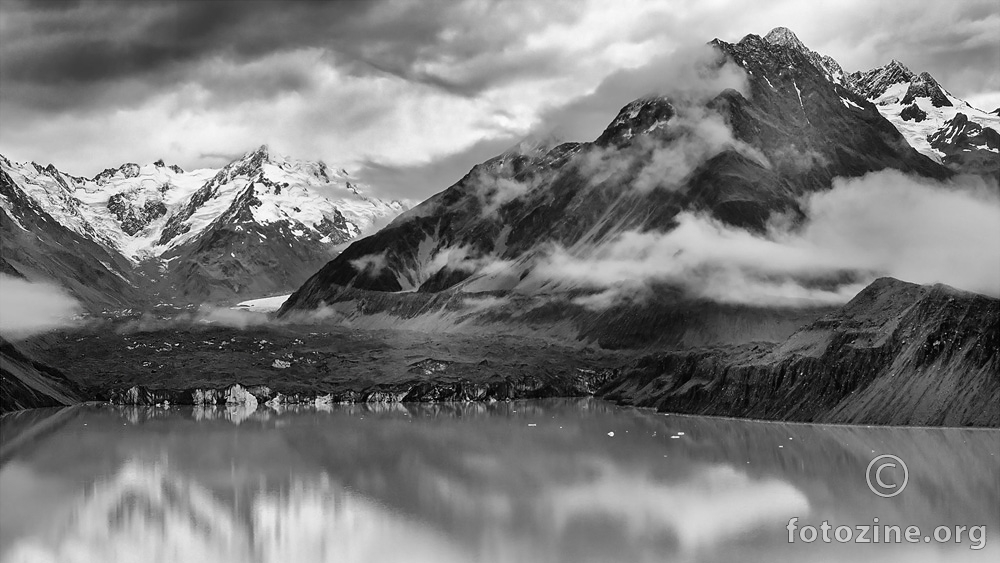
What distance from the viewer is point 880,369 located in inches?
4419

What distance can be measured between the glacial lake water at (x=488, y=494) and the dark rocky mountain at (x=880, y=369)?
230 inches

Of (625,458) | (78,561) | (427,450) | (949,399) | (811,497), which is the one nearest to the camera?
(78,561)

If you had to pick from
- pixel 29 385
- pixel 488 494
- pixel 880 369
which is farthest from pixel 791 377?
pixel 29 385

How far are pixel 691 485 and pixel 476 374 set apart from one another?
440 feet

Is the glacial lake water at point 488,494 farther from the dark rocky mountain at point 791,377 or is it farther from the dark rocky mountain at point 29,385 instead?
the dark rocky mountain at point 29,385

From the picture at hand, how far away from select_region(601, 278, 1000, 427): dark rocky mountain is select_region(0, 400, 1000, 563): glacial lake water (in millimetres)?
5854

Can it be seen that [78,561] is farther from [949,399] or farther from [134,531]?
[949,399]

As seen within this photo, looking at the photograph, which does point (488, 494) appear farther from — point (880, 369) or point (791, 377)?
point (791, 377)

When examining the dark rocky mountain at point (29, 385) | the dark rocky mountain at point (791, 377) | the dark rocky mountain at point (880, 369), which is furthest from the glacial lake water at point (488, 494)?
the dark rocky mountain at point (29, 385)

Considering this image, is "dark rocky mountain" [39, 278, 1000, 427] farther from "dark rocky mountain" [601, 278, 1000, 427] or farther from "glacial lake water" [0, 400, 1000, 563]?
"glacial lake water" [0, 400, 1000, 563]

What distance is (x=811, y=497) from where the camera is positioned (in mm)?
59938

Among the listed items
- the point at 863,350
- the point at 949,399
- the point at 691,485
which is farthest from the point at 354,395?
the point at 691,485

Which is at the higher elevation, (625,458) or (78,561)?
(625,458)

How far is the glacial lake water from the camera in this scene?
48.3 m
